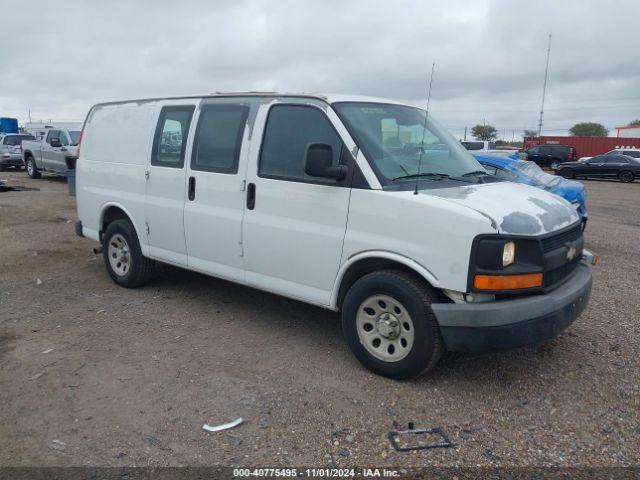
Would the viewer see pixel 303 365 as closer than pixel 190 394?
No

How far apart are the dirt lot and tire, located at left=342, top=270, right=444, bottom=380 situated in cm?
18

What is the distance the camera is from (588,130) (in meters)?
82.6

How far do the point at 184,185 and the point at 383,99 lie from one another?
6.72ft

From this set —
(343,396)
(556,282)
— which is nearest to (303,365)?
(343,396)

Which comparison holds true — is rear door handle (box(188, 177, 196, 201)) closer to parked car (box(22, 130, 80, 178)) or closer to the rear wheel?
parked car (box(22, 130, 80, 178))

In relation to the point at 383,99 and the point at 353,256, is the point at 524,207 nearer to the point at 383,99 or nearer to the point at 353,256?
the point at 353,256

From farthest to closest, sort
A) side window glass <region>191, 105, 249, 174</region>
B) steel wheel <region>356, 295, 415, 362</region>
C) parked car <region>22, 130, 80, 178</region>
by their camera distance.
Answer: parked car <region>22, 130, 80, 178</region> → side window glass <region>191, 105, 249, 174</region> → steel wheel <region>356, 295, 415, 362</region>

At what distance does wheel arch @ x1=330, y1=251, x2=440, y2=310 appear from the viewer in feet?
12.5

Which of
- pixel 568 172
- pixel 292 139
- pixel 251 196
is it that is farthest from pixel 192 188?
pixel 568 172

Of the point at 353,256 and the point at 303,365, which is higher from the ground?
the point at 353,256

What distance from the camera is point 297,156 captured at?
4.53 meters

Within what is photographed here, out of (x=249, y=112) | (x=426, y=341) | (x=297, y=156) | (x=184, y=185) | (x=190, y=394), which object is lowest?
(x=190, y=394)

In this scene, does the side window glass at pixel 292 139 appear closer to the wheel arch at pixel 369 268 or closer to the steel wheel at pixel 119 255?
the wheel arch at pixel 369 268

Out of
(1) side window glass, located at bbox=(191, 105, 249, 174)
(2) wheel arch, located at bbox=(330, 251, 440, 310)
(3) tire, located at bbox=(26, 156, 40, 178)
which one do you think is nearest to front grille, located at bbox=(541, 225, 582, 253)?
(2) wheel arch, located at bbox=(330, 251, 440, 310)
